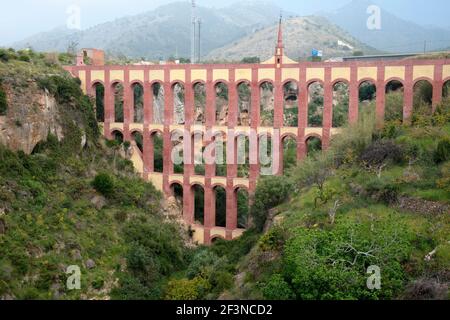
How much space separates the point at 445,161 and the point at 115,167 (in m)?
20.8

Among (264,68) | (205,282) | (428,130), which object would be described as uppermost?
(264,68)

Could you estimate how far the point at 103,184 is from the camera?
30406mm

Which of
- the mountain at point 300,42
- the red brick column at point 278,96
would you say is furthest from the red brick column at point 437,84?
the mountain at point 300,42

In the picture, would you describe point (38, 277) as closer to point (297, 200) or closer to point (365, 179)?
point (297, 200)

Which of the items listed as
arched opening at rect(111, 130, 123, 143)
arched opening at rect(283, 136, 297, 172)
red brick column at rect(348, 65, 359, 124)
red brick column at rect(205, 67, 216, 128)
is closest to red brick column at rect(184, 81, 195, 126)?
red brick column at rect(205, 67, 216, 128)

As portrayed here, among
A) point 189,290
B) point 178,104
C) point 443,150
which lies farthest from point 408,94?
point 178,104

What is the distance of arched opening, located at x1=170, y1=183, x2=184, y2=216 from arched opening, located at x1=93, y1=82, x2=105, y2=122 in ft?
25.1

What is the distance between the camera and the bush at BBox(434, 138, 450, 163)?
23266mm

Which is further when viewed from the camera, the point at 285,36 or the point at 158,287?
the point at 285,36

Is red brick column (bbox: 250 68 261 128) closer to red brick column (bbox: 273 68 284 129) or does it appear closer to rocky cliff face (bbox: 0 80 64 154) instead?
red brick column (bbox: 273 68 284 129)

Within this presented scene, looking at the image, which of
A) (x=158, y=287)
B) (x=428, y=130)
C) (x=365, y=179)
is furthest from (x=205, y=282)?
(x=428, y=130)

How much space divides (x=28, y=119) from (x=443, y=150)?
70.4 ft

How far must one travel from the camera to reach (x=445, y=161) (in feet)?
76.0

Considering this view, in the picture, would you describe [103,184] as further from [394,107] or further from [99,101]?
[394,107]
